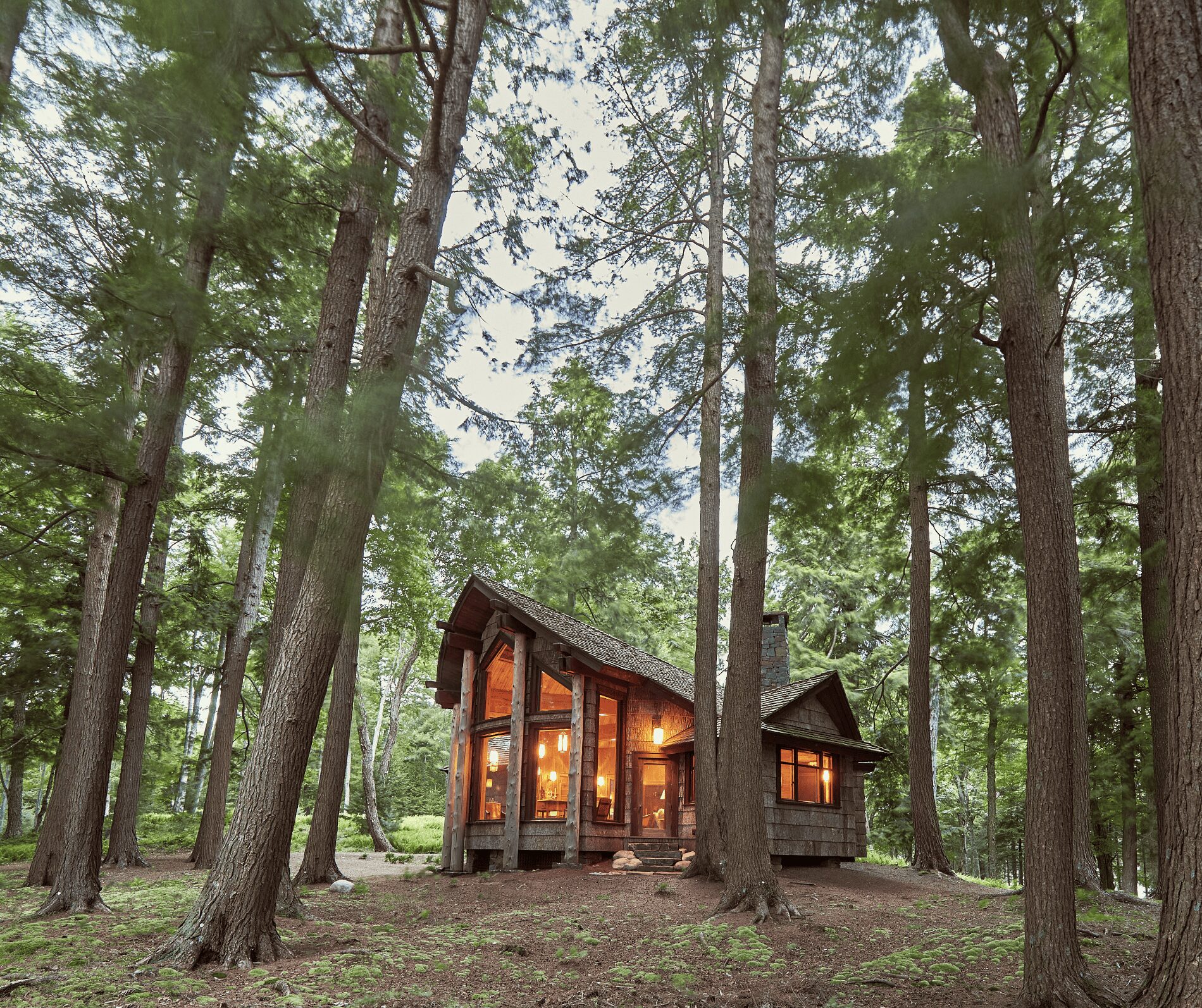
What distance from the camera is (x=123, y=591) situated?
7.84 metres

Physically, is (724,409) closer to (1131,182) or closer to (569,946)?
(1131,182)

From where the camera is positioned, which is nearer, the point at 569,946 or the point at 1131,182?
the point at 1131,182

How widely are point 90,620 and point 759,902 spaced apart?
9768mm

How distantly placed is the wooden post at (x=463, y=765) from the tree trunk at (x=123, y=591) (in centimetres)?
706

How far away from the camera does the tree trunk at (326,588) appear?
17.7 feet

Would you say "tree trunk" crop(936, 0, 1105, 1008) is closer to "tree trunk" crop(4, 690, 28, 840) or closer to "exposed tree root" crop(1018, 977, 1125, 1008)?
"exposed tree root" crop(1018, 977, 1125, 1008)

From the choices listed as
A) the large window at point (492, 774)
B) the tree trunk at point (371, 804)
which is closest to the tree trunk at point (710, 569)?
the large window at point (492, 774)

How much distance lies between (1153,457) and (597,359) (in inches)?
286

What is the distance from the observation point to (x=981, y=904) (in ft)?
28.0

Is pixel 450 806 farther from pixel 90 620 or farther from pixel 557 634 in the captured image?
pixel 90 620

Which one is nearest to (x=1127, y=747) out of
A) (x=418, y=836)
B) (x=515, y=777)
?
(x=515, y=777)

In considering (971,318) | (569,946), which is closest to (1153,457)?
(971,318)

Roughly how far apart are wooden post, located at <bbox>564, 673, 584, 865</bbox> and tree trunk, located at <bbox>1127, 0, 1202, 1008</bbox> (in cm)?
1065

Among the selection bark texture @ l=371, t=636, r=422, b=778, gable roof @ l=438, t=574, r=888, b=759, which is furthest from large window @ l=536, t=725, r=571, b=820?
bark texture @ l=371, t=636, r=422, b=778
